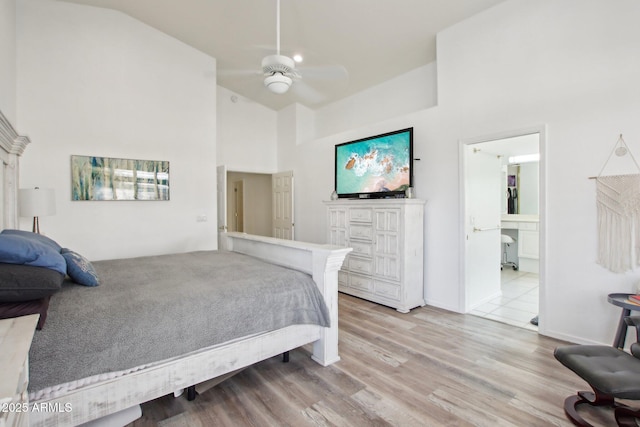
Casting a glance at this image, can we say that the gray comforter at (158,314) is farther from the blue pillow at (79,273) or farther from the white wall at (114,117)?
the white wall at (114,117)

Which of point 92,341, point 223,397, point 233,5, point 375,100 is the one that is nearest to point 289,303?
point 223,397

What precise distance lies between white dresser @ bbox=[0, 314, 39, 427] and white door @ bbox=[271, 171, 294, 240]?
4.75m

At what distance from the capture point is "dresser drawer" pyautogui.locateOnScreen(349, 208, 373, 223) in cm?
396

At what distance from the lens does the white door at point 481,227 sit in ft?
11.8

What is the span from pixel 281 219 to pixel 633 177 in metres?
5.08

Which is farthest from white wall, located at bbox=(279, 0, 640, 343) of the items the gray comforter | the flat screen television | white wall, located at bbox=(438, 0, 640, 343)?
the gray comforter

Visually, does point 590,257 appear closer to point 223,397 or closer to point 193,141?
point 223,397

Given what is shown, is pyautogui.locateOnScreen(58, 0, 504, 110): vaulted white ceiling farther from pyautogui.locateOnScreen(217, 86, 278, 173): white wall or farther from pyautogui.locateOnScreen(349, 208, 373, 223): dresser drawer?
pyautogui.locateOnScreen(349, 208, 373, 223): dresser drawer

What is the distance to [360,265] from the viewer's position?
4117 millimetres

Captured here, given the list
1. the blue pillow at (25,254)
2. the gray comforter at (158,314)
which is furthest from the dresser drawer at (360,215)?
the blue pillow at (25,254)

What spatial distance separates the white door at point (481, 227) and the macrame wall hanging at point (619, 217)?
118 centimetres

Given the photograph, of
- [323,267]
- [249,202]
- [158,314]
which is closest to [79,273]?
[158,314]

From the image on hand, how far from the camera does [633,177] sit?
2424 mm

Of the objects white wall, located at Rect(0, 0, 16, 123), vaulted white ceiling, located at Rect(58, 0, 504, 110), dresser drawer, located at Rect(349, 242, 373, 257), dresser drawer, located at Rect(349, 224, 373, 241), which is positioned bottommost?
dresser drawer, located at Rect(349, 242, 373, 257)
